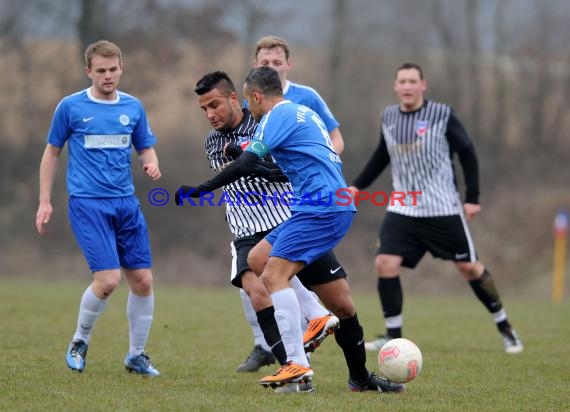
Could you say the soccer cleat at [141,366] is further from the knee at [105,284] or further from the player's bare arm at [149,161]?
the player's bare arm at [149,161]

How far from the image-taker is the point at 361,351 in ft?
18.4

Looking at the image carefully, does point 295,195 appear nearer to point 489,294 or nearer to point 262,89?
point 262,89

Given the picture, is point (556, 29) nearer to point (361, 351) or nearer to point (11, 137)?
point (11, 137)

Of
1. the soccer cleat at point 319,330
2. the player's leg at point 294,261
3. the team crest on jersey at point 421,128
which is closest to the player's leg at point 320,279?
the soccer cleat at point 319,330

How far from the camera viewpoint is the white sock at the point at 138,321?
652 centimetres

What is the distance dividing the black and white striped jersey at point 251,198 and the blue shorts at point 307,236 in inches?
27.0

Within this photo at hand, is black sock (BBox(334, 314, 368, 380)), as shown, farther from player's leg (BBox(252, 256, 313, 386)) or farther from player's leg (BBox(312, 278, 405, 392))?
player's leg (BBox(252, 256, 313, 386))

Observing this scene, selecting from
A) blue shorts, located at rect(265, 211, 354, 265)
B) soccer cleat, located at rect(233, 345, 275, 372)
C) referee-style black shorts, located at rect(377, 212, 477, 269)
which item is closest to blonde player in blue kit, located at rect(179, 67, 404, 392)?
blue shorts, located at rect(265, 211, 354, 265)

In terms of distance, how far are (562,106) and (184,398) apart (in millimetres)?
22567

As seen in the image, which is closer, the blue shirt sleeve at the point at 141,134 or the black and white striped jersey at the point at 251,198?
the black and white striped jersey at the point at 251,198

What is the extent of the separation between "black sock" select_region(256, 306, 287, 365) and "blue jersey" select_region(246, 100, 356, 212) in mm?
751

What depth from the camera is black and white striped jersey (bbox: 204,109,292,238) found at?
6082mm

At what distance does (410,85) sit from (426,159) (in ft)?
2.26

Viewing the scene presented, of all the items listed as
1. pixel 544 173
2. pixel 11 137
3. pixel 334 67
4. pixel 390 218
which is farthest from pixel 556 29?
pixel 390 218
